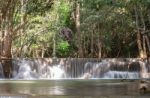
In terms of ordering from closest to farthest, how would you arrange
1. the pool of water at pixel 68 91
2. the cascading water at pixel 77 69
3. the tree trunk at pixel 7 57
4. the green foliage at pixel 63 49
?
the pool of water at pixel 68 91 → the tree trunk at pixel 7 57 → the cascading water at pixel 77 69 → the green foliage at pixel 63 49

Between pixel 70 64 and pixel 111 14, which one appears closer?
pixel 70 64

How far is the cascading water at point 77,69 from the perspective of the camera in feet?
91.0

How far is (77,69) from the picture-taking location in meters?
28.2

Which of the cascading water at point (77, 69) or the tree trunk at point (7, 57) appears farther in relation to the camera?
the cascading water at point (77, 69)

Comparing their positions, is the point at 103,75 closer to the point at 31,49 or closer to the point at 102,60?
the point at 102,60

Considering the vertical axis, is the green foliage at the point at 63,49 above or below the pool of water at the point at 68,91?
above

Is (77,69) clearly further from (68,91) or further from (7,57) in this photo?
(68,91)

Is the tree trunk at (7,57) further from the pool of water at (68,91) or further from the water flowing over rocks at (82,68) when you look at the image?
the pool of water at (68,91)

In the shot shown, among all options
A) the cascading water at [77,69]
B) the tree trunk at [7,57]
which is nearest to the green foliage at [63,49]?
the cascading water at [77,69]

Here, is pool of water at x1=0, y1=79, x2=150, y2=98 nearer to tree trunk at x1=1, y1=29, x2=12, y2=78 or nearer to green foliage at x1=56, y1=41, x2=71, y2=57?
tree trunk at x1=1, y1=29, x2=12, y2=78

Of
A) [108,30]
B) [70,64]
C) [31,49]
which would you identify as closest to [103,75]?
[70,64]

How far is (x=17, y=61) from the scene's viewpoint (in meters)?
27.2

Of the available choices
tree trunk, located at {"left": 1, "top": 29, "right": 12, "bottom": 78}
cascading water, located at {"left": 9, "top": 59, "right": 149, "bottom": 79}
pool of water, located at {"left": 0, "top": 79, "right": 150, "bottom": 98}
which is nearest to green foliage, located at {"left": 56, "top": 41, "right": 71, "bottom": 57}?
cascading water, located at {"left": 9, "top": 59, "right": 149, "bottom": 79}

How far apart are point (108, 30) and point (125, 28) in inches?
121
